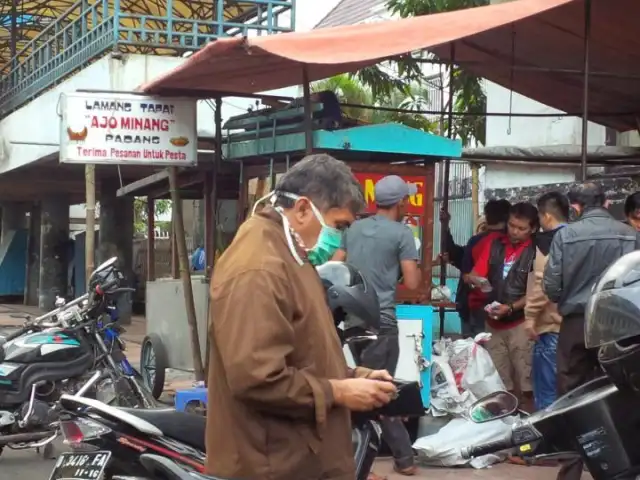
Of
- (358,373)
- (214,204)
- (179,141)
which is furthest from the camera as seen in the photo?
(214,204)

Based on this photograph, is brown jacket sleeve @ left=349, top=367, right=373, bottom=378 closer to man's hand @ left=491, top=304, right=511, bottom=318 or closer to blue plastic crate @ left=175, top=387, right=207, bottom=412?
man's hand @ left=491, top=304, right=511, bottom=318

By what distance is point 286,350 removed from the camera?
235 centimetres

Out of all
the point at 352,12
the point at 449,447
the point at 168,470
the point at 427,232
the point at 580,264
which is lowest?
the point at 449,447

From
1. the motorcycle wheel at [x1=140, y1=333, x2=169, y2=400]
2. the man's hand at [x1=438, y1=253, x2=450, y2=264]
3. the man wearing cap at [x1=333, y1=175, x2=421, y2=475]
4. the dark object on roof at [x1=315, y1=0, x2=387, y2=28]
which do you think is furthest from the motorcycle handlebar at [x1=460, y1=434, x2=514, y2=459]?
the dark object on roof at [x1=315, y1=0, x2=387, y2=28]

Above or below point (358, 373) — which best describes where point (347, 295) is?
above

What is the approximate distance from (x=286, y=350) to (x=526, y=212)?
427 cm

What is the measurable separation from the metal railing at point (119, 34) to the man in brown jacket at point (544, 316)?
456cm

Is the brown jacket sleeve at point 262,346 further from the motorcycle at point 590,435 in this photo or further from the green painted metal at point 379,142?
the green painted metal at point 379,142

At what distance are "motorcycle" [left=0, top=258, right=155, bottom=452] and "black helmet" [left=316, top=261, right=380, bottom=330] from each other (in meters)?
2.95

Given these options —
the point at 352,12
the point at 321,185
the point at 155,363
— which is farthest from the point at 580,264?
the point at 352,12

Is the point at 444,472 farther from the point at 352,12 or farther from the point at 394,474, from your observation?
the point at 352,12

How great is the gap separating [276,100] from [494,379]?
2999 millimetres

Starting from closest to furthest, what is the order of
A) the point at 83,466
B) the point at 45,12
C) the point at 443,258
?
the point at 83,466 < the point at 443,258 < the point at 45,12

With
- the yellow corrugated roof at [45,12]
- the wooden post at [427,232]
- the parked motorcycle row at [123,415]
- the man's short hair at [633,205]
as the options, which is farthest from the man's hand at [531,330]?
the yellow corrugated roof at [45,12]
